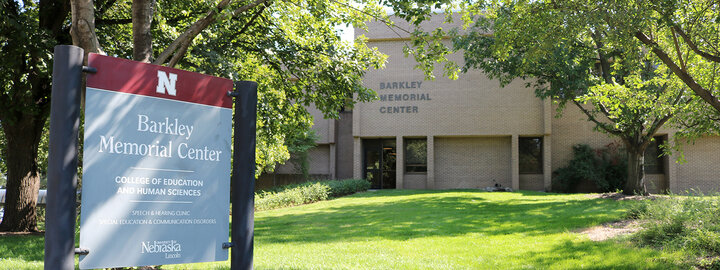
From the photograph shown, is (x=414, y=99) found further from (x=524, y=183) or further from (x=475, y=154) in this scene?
(x=524, y=183)

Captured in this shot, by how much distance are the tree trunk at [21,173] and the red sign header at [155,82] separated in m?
11.1

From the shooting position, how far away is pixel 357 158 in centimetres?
3047

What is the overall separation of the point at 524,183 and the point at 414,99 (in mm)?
7807

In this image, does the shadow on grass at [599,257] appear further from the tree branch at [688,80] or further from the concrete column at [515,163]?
the concrete column at [515,163]

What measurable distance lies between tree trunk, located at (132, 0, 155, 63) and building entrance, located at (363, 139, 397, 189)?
26032mm

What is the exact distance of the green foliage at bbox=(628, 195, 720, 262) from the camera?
7.75 meters

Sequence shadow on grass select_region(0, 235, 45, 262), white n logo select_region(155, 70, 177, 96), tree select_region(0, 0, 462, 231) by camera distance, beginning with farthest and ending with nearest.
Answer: tree select_region(0, 0, 462, 231) → shadow on grass select_region(0, 235, 45, 262) → white n logo select_region(155, 70, 177, 96)

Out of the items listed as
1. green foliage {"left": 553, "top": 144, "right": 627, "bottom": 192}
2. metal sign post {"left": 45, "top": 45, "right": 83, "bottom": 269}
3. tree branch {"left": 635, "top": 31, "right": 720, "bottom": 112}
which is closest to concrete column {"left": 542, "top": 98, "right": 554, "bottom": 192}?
green foliage {"left": 553, "top": 144, "right": 627, "bottom": 192}

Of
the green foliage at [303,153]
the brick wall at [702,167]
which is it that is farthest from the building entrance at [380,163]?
the brick wall at [702,167]

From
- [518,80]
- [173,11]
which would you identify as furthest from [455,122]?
[173,11]

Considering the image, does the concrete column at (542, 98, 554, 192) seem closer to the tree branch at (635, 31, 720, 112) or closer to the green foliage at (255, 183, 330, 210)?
the green foliage at (255, 183, 330, 210)

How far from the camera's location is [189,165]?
11.5ft

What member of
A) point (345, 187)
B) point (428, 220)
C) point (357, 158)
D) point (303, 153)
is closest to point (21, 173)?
point (428, 220)

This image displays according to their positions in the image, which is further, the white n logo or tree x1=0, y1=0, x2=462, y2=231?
tree x1=0, y1=0, x2=462, y2=231
